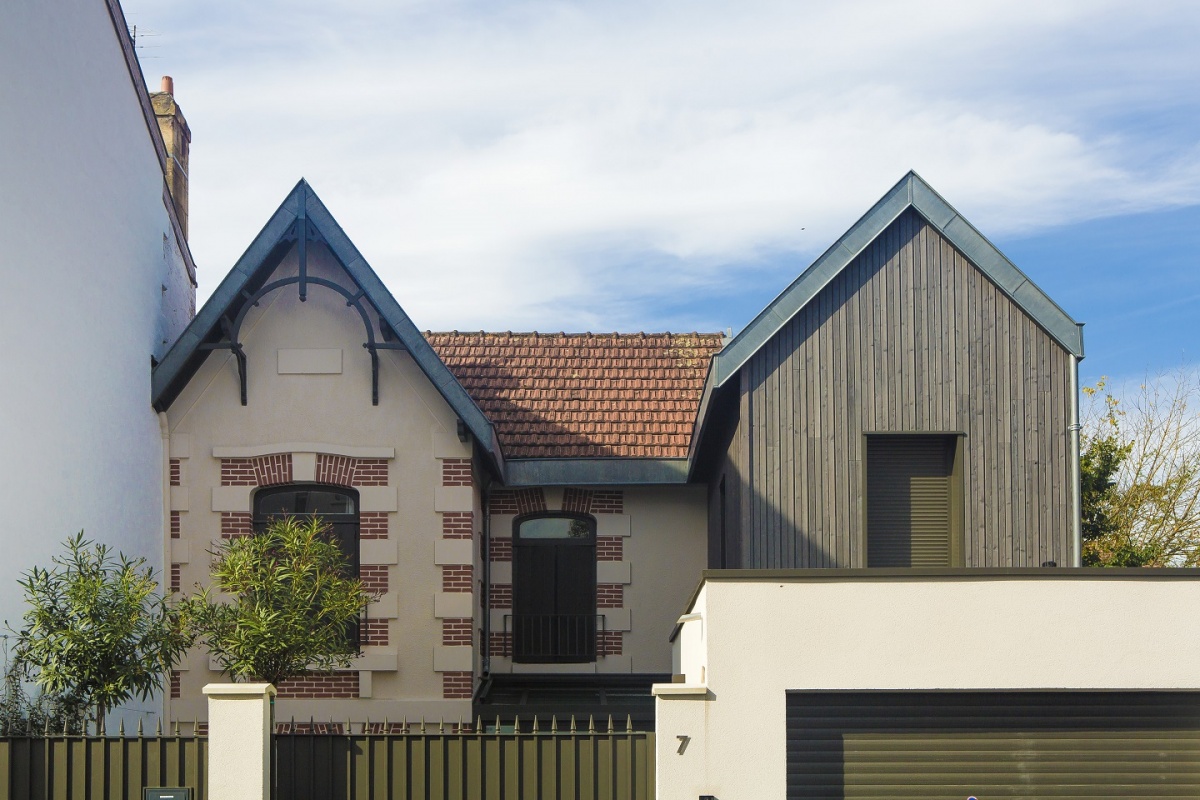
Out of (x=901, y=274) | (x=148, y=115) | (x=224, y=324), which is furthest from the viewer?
(x=148, y=115)

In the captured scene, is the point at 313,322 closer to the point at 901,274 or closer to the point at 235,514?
the point at 235,514

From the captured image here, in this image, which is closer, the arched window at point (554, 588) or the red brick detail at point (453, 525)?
the red brick detail at point (453, 525)

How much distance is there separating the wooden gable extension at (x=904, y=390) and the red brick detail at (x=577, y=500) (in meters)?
3.78

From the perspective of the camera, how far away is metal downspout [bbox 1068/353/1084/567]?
44.3 feet

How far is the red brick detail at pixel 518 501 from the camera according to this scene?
17.4m

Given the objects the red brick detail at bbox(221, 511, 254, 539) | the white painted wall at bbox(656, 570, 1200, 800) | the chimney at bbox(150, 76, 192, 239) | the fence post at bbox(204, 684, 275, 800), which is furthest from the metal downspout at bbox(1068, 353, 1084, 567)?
the chimney at bbox(150, 76, 192, 239)

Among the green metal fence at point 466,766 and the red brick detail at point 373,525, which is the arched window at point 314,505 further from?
the green metal fence at point 466,766

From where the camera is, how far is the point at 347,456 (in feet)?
49.7

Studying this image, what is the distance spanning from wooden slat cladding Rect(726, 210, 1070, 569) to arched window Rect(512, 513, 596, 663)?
4342mm

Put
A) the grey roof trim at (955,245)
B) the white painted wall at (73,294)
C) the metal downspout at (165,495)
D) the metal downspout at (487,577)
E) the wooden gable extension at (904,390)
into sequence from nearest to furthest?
the white painted wall at (73,294) → the wooden gable extension at (904,390) → the grey roof trim at (955,245) → the metal downspout at (165,495) → the metal downspout at (487,577)

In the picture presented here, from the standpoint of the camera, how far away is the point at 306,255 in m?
14.9

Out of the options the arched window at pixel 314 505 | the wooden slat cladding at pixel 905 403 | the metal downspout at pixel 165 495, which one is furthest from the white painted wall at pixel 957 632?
the metal downspout at pixel 165 495

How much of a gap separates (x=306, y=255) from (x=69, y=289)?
9.31 feet

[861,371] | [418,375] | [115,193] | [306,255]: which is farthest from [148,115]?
[861,371]
